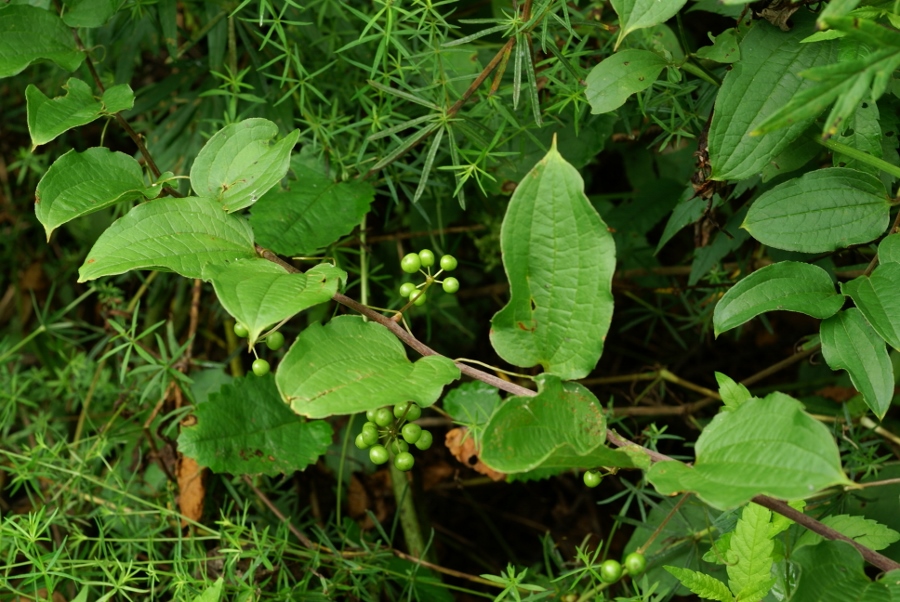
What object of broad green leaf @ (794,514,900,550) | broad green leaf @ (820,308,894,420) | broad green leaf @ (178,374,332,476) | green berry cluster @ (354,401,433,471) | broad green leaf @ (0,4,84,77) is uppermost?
broad green leaf @ (0,4,84,77)

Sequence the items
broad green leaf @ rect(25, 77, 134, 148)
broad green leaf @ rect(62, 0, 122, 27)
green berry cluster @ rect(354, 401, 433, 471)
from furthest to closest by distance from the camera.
A: 1. broad green leaf @ rect(62, 0, 122, 27)
2. broad green leaf @ rect(25, 77, 134, 148)
3. green berry cluster @ rect(354, 401, 433, 471)

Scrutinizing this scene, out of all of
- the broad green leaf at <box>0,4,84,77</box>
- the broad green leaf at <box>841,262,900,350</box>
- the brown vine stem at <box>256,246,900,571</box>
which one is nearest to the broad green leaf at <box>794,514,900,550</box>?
the brown vine stem at <box>256,246,900,571</box>

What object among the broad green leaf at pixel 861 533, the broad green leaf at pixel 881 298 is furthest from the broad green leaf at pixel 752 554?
the broad green leaf at pixel 881 298

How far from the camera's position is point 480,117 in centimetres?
128

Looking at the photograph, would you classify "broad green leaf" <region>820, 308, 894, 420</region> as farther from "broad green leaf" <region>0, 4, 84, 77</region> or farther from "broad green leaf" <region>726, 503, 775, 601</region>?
"broad green leaf" <region>0, 4, 84, 77</region>

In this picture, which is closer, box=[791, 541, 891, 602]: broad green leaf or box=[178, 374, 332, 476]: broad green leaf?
box=[791, 541, 891, 602]: broad green leaf

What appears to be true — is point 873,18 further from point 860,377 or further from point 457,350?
point 457,350

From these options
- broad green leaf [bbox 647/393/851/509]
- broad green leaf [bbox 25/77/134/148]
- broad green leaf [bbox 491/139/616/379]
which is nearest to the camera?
broad green leaf [bbox 647/393/851/509]

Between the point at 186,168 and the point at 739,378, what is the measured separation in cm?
121

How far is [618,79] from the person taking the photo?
1.01m

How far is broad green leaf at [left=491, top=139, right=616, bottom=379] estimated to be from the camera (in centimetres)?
76

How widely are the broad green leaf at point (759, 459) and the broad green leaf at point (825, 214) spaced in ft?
1.03

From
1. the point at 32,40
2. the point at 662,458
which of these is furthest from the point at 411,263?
the point at 32,40

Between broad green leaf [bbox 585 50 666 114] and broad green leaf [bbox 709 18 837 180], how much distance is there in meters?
0.10
